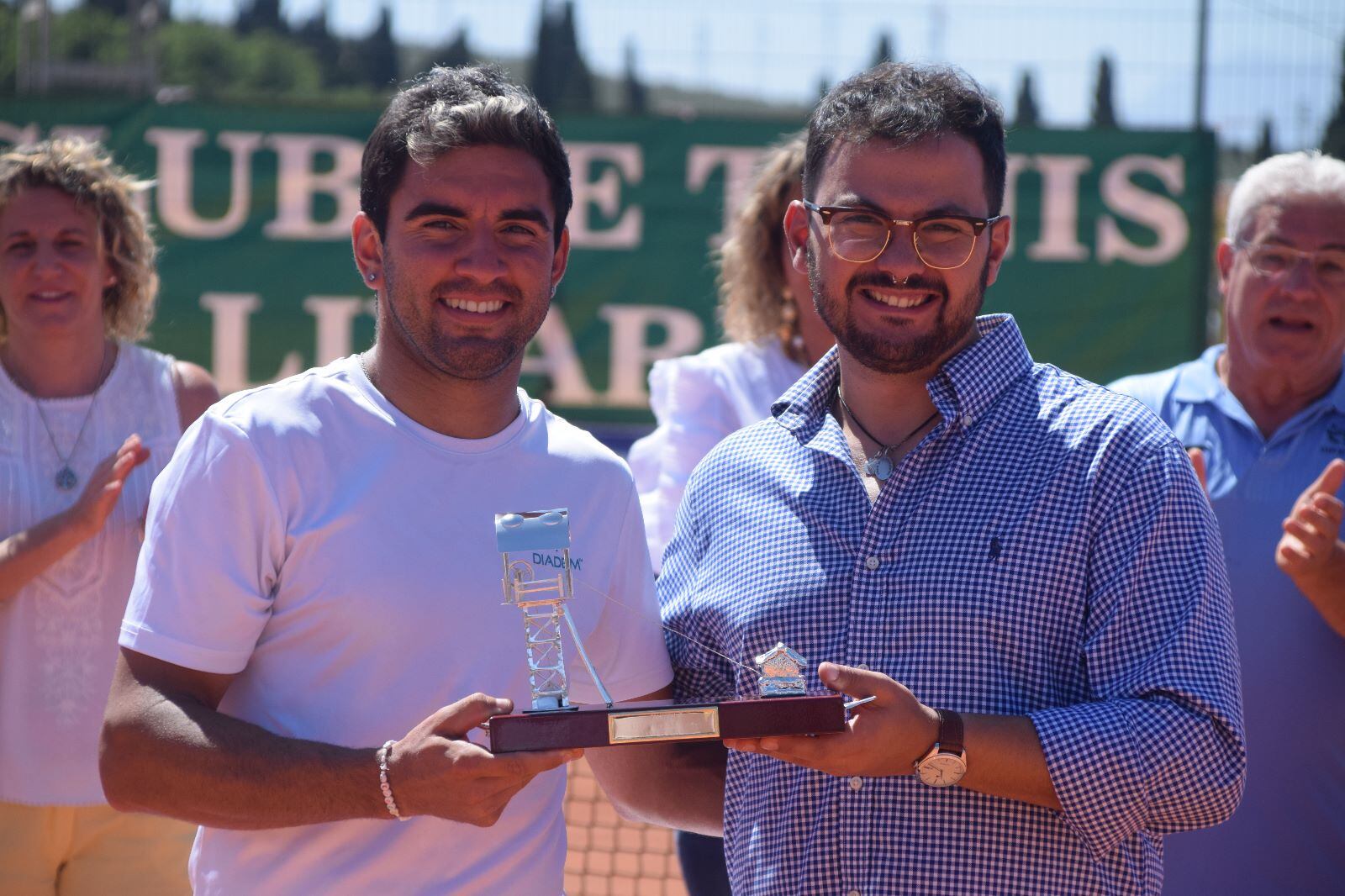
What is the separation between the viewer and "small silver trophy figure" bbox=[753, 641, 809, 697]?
2.48m

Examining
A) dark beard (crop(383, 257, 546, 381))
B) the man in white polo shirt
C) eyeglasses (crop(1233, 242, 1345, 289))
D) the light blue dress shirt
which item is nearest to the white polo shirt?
the man in white polo shirt

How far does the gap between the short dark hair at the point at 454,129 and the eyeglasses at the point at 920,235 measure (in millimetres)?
567

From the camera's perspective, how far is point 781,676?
2.48 m

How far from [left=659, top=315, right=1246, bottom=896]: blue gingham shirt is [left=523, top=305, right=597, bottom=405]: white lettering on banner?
7.32m

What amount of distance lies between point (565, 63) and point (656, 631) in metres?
8.47

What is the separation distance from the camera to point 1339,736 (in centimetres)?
384

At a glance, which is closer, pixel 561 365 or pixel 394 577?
pixel 394 577

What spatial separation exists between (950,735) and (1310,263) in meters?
2.39

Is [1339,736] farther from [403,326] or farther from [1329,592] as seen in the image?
[403,326]

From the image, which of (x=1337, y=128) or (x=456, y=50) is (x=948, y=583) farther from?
(x=1337, y=128)

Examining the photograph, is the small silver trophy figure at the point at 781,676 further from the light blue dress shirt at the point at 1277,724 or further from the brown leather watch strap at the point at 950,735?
the light blue dress shirt at the point at 1277,724

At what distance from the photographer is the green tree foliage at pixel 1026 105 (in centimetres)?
1025

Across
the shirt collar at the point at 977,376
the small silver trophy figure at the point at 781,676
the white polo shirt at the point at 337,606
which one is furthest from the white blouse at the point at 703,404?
the small silver trophy figure at the point at 781,676

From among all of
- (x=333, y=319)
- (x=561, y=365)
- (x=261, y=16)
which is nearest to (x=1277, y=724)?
(x=561, y=365)
